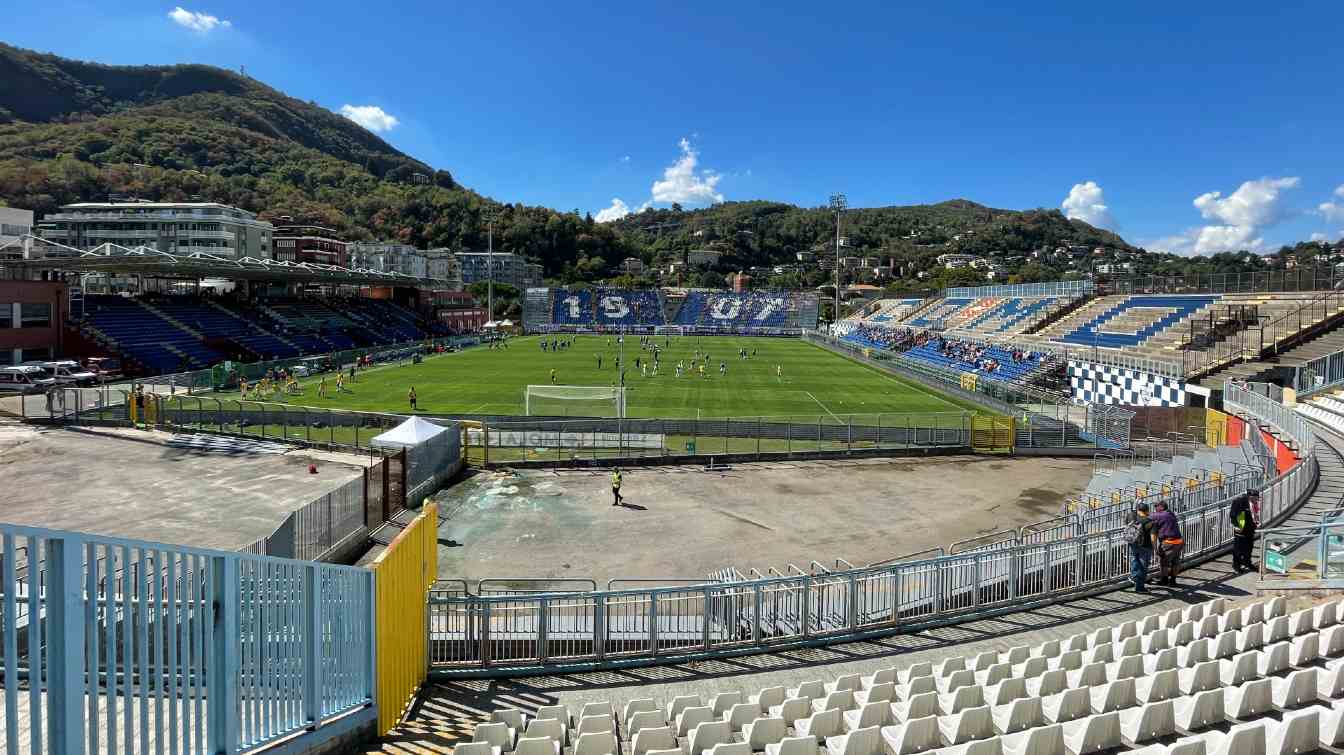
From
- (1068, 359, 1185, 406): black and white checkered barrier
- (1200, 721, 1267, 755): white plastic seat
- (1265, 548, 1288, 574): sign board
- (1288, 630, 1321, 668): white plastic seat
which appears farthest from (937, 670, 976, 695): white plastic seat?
(1068, 359, 1185, 406): black and white checkered barrier

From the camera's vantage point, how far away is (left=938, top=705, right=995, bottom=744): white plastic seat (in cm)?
634

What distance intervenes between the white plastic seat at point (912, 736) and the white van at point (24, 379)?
47.0 meters

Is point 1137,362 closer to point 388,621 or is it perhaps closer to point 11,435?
point 388,621

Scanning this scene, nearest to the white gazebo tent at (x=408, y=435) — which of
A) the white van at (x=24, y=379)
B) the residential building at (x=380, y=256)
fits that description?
the white van at (x=24, y=379)

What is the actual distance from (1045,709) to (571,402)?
111ft

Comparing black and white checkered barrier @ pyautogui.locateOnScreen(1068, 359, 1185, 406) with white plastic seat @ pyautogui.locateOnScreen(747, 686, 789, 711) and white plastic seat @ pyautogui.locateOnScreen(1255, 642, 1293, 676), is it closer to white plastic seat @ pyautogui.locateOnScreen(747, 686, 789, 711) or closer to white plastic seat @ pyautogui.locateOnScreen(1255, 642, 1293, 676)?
white plastic seat @ pyautogui.locateOnScreen(1255, 642, 1293, 676)

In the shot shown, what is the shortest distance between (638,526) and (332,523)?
23.6 ft

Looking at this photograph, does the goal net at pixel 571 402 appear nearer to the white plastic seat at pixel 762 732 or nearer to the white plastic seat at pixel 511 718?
the white plastic seat at pixel 511 718

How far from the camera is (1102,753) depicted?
20.1 ft

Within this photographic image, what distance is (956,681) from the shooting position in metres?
7.53

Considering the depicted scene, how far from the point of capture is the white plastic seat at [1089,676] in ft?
23.7

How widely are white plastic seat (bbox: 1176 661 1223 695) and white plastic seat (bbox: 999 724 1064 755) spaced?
2.16 meters

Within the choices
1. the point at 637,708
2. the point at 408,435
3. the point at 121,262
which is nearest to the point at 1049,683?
the point at 637,708

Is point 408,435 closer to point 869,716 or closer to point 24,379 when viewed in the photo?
point 869,716
